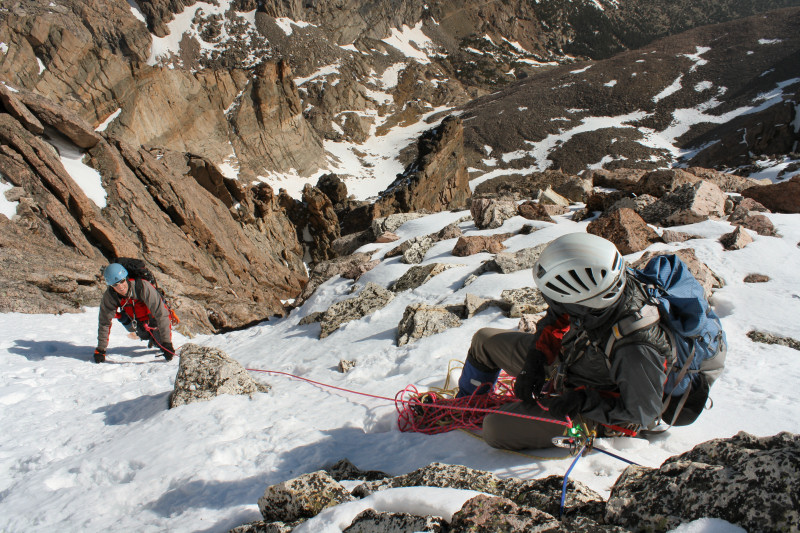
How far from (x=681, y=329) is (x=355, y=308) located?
6654mm

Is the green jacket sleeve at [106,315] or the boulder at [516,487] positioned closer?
the boulder at [516,487]

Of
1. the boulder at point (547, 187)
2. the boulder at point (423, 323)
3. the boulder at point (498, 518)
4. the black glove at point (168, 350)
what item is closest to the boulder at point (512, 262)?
the boulder at point (423, 323)

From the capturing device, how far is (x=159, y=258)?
1479 cm

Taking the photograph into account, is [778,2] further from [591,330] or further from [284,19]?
[591,330]

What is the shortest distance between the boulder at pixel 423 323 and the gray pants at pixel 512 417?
2.73 metres

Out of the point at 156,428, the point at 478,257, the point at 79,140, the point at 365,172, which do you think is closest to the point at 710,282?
the point at 478,257

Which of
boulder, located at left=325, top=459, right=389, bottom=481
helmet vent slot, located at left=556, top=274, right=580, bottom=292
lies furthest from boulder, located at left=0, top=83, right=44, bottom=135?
helmet vent slot, located at left=556, top=274, right=580, bottom=292

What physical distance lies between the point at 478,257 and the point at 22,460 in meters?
8.43

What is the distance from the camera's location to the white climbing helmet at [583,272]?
2789 mm

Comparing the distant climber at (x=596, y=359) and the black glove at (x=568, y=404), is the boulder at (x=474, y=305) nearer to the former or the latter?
the distant climber at (x=596, y=359)

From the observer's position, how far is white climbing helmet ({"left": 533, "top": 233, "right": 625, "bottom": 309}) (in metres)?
2.79

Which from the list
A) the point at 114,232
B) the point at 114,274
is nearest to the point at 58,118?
the point at 114,232

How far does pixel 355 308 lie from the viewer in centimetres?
886

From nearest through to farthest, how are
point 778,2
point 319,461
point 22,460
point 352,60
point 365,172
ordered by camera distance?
point 319,461, point 22,460, point 365,172, point 352,60, point 778,2
